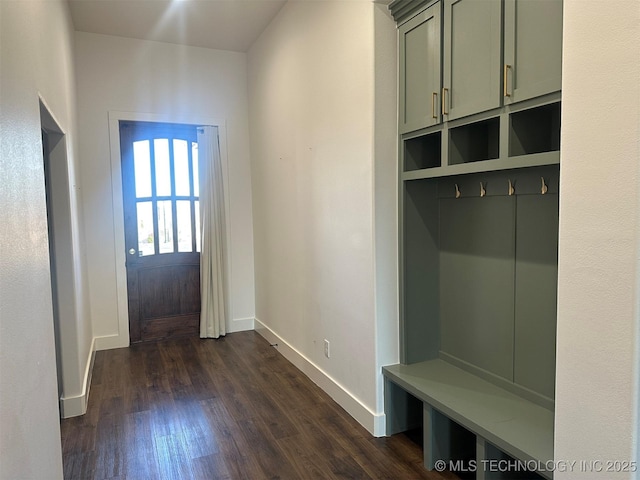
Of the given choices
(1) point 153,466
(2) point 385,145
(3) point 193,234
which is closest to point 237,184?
(3) point 193,234

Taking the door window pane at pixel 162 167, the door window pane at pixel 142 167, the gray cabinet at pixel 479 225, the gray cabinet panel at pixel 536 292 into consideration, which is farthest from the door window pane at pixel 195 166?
the gray cabinet panel at pixel 536 292

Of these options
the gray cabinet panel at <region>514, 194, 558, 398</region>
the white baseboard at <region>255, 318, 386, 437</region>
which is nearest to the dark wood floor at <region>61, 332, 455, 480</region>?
the white baseboard at <region>255, 318, 386, 437</region>

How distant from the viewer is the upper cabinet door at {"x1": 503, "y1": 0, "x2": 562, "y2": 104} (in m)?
1.67

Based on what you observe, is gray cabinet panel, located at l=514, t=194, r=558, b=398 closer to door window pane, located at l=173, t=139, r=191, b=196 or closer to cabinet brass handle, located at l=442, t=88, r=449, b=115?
cabinet brass handle, located at l=442, t=88, r=449, b=115

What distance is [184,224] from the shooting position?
466 cm

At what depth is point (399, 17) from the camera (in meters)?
2.45

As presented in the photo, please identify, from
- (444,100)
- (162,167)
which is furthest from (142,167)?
(444,100)

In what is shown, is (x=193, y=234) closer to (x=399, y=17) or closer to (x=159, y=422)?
(x=159, y=422)

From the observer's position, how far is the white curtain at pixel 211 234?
4613mm

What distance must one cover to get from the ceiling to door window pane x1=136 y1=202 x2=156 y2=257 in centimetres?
169

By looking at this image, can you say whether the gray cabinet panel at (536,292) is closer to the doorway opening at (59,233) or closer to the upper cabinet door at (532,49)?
the upper cabinet door at (532,49)

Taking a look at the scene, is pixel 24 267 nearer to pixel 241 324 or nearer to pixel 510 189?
pixel 510 189

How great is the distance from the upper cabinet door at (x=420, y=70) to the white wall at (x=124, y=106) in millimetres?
2693

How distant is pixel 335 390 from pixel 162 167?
2961mm
